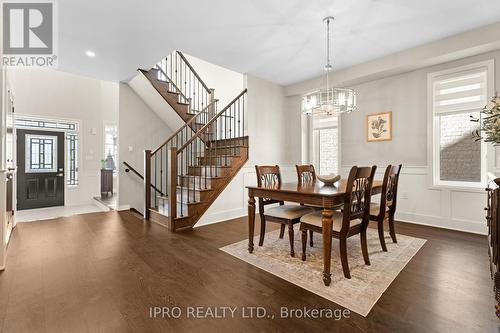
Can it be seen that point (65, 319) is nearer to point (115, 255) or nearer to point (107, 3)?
point (115, 255)

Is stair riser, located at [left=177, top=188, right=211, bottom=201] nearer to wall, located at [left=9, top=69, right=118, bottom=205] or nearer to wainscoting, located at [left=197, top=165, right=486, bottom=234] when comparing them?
wainscoting, located at [left=197, top=165, right=486, bottom=234]

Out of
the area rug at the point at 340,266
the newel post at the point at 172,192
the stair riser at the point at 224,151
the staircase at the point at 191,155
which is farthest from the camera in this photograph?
the stair riser at the point at 224,151

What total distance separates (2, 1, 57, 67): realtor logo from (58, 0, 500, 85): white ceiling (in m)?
0.14

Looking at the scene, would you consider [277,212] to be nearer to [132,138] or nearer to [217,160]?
[217,160]

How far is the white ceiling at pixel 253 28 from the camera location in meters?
2.64

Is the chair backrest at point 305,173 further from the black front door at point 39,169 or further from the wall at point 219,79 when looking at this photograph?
the black front door at point 39,169

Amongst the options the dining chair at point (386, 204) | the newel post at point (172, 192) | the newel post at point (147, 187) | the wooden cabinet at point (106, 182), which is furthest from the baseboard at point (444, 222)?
the wooden cabinet at point (106, 182)

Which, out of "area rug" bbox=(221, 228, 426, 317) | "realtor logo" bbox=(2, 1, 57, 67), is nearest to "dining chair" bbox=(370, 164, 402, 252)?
"area rug" bbox=(221, 228, 426, 317)

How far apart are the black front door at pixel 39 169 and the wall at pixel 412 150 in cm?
677

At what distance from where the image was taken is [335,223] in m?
2.14

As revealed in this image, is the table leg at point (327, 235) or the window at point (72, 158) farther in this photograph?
the window at point (72, 158)

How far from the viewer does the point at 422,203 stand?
387cm

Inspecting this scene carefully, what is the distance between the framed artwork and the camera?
4.17m

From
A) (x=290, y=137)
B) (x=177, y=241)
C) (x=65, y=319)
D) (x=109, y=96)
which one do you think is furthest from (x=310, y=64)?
(x=109, y=96)
